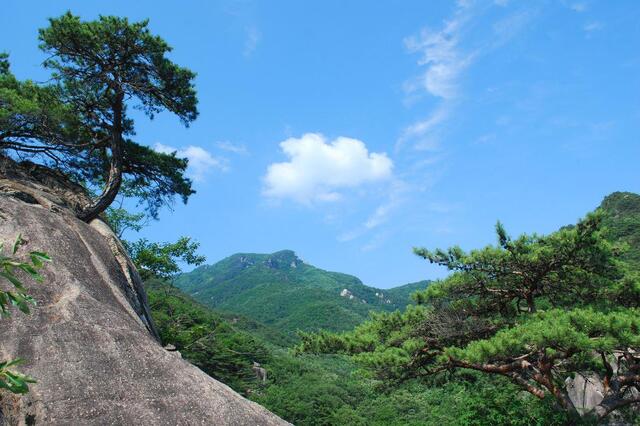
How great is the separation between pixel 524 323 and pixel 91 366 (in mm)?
8480

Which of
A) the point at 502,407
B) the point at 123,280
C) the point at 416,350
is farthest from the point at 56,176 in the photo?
the point at 502,407

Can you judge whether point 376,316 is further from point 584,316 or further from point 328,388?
point 328,388

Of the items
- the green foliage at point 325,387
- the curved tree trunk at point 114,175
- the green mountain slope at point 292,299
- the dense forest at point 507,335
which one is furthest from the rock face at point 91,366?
the green mountain slope at point 292,299

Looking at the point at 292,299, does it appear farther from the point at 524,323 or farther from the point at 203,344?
the point at 524,323

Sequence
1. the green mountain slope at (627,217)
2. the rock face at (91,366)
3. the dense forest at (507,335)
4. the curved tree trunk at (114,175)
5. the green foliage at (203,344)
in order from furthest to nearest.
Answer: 1. the green mountain slope at (627,217)
2. the green foliage at (203,344)
3. the curved tree trunk at (114,175)
4. the dense forest at (507,335)
5. the rock face at (91,366)

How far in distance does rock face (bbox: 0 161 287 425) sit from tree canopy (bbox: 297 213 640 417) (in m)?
5.32

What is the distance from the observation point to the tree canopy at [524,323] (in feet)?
30.0

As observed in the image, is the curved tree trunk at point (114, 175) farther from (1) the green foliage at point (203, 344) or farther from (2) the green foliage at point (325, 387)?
(1) the green foliage at point (203, 344)

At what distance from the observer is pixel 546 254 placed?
35.4 ft

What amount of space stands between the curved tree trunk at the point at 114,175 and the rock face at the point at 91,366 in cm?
378

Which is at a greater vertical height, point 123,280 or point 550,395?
point 123,280

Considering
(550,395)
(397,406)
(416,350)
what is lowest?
(397,406)

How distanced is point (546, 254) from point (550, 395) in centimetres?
338

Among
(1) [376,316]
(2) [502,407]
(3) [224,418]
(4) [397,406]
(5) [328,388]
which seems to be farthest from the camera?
(5) [328,388]
